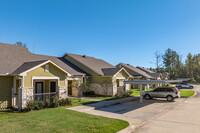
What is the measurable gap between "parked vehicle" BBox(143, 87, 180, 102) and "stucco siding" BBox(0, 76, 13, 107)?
1608cm

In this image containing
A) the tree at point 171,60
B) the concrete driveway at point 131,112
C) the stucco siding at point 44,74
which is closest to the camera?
the concrete driveway at point 131,112

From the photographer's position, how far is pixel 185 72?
69500 millimetres

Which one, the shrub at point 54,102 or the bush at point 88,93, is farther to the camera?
the bush at point 88,93

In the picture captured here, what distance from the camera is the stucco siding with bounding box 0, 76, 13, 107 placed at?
12.3 metres

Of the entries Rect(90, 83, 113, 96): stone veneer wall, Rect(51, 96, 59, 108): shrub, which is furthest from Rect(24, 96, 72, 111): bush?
Rect(90, 83, 113, 96): stone veneer wall

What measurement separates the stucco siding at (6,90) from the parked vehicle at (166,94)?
52.8ft

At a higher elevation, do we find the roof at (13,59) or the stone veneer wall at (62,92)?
the roof at (13,59)

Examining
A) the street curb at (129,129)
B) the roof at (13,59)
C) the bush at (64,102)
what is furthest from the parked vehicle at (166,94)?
the roof at (13,59)

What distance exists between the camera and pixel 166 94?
17.7m

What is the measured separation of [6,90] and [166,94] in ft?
58.2

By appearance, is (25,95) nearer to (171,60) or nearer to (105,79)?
(105,79)

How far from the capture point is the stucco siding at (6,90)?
12328 millimetres

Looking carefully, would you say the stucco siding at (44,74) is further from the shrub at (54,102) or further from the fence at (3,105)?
the fence at (3,105)

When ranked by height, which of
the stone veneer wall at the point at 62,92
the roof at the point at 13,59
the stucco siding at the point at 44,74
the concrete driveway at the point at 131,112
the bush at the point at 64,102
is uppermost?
the roof at the point at 13,59
